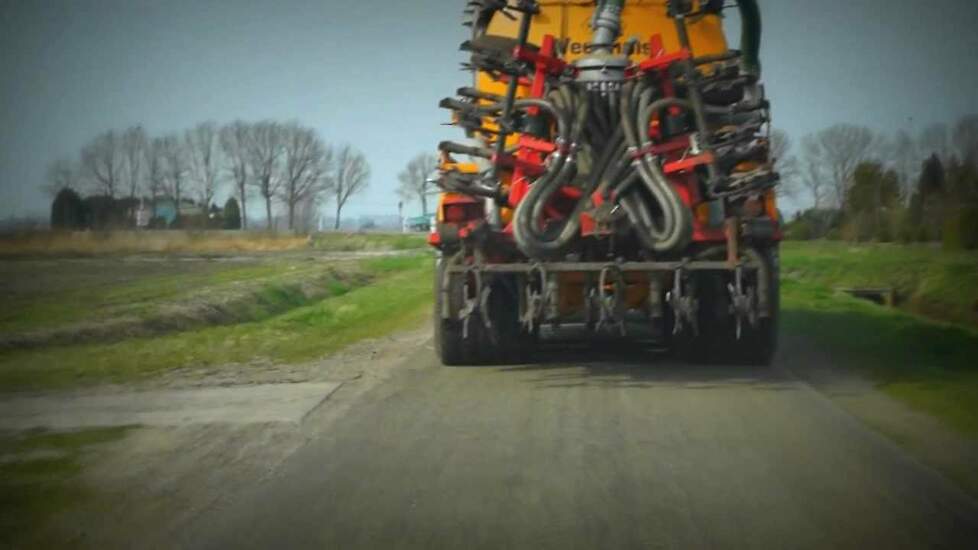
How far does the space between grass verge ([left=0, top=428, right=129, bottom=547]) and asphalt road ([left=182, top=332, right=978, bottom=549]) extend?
3.55 ft

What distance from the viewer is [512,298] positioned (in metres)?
11.3

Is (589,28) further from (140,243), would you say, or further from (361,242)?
(361,242)

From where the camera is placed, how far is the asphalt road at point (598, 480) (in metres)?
5.52

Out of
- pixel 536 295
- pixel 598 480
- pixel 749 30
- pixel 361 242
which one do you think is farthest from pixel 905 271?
pixel 361 242

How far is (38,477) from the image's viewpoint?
23.5 ft

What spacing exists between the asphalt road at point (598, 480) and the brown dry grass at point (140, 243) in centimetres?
1226

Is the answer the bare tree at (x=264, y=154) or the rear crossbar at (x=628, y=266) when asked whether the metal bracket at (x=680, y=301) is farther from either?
the bare tree at (x=264, y=154)

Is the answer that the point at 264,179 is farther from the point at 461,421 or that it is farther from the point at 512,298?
the point at 461,421

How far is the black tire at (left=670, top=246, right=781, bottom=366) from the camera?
10773mm

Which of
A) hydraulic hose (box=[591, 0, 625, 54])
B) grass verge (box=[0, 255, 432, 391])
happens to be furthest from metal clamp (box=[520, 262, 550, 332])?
grass verge (box=[0, 255, 432, 391])

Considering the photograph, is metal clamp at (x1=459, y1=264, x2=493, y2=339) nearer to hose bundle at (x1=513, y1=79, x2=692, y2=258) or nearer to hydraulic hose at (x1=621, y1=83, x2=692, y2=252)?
hose bundle at (x1=513, y1=79, x2=692, y2=258)

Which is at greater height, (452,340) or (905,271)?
(452,340)

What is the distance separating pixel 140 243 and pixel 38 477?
20841 millimetres

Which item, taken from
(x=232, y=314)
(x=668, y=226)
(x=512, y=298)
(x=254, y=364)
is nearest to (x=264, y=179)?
(x=232, y=314)
